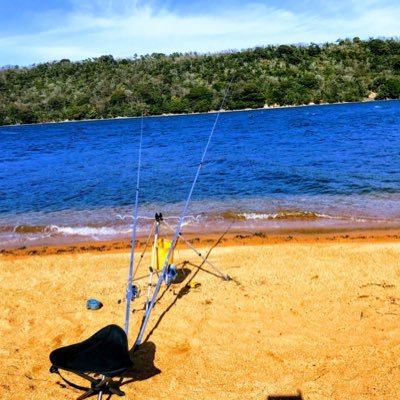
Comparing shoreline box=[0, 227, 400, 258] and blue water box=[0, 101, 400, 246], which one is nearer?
shoreline box=[0, 227, 400, 258]

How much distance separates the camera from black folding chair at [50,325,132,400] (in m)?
4.57

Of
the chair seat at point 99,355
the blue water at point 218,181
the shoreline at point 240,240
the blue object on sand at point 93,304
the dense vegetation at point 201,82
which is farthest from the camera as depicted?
the dense vegetation at point 201,82

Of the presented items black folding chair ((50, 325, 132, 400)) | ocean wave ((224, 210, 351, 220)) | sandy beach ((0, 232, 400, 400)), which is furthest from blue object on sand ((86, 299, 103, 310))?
ocean wave ((224, 210, 351, 220))

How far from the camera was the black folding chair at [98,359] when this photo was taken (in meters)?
4.57

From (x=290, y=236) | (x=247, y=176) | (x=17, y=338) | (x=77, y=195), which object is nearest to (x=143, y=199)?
(x=77, y=195)

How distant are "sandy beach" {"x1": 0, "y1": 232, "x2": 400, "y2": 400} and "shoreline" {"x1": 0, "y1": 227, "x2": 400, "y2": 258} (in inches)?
13.2

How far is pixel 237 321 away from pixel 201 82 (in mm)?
82514

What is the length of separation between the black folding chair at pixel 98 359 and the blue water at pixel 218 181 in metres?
8.08

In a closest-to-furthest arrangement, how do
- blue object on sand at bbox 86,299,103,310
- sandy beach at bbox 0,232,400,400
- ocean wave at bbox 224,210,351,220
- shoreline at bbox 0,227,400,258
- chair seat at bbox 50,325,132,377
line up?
chair seat at bbox 50,325,132,377 → sandy beach at bbox 0,232,400,400 → blue object on sand at bbox 86,299,103,310 → shoreline at bbox 0,227,400,258 → ocean wave at bbox 224,210,351,220

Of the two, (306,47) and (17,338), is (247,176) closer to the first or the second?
(17,338)

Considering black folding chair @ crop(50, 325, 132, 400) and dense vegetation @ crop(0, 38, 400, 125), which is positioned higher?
dense vegetation @ crop(0, 38, 400, 125)

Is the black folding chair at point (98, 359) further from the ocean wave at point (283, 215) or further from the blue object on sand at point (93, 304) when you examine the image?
the ocean wave at point (283, 215)

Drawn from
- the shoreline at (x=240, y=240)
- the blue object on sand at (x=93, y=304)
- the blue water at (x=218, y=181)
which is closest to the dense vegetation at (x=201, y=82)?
the blue water at (x=218, y=181)

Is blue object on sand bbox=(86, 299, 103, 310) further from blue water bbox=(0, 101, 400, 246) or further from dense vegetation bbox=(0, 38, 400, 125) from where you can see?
dense vegetation bbox=(0, 38, 400, 125)
